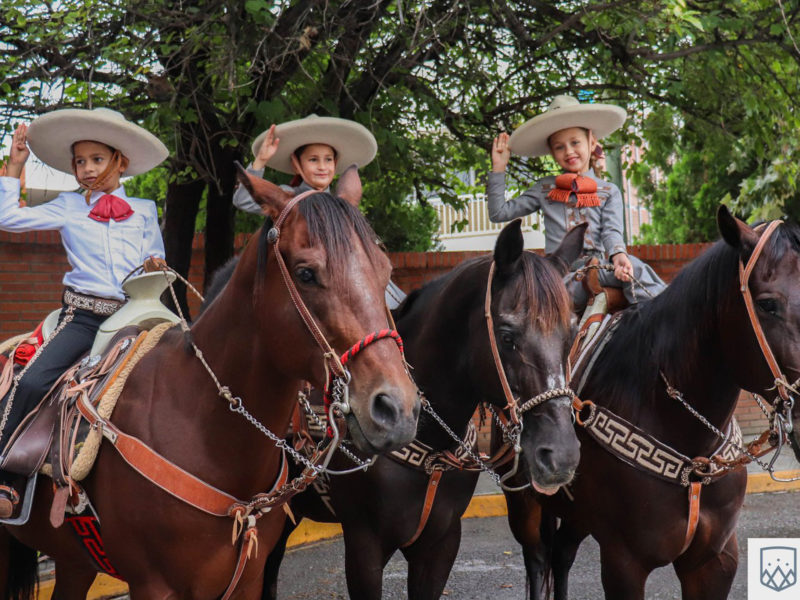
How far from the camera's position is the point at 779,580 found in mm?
A: 3559

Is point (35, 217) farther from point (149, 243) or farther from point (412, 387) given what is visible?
point (412, 387)

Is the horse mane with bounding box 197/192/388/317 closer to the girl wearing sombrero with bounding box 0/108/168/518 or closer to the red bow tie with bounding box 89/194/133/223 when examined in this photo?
the girl wearing sombrero with bounding box 0/108/168/518

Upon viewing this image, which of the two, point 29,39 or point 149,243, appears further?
point 29,39

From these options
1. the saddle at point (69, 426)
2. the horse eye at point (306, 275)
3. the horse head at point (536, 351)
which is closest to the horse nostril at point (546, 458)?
the horse head at point (536, 351)

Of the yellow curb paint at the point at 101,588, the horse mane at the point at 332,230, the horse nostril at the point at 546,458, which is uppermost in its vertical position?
the horse mane at the point at 332,230

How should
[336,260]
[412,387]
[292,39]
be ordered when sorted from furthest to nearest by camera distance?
1. [292,39]
2. [336,260]
3. [412,387]

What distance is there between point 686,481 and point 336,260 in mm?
1850

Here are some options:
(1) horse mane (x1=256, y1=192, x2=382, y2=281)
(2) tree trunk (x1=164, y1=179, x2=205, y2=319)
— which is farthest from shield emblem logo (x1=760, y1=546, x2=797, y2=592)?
(2) tree trunk (x1=164, y1=179, x2=205, y2=319)

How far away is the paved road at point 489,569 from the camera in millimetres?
5441

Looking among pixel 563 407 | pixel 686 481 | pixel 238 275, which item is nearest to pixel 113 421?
pixel 238 275

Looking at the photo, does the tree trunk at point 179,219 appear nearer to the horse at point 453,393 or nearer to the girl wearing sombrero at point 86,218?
the girl wearing sombrero at point 86,218

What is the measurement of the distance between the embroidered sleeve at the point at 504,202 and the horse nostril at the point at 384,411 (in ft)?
7.22

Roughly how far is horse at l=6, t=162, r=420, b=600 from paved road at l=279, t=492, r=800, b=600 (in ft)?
9.53

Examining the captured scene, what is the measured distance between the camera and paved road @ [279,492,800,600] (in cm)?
544
